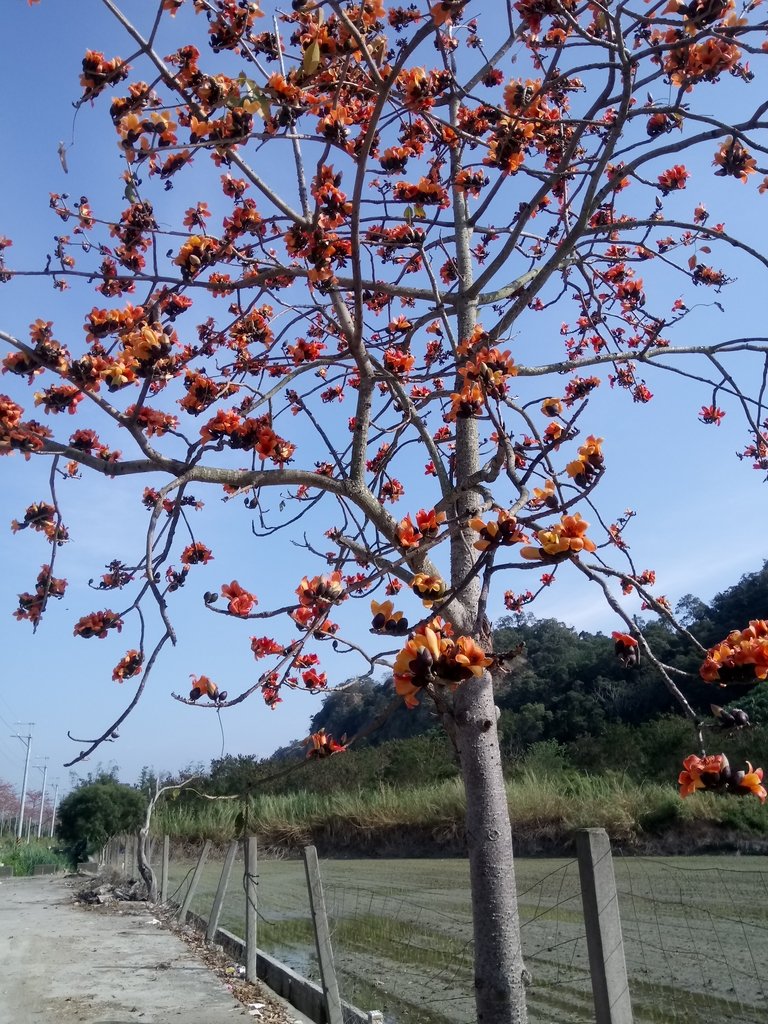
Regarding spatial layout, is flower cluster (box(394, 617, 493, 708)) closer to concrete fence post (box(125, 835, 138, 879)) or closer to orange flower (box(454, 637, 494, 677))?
orange flower (box(454, 637, 494, 677))

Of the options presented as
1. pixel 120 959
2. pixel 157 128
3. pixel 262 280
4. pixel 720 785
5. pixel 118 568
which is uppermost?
pixel 157 128

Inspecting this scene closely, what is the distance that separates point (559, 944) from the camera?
4164 millimetres

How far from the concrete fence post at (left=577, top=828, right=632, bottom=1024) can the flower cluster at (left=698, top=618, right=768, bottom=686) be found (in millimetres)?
488

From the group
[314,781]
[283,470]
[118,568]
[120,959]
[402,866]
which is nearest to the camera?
[283,470]

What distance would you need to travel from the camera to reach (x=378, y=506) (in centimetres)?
259

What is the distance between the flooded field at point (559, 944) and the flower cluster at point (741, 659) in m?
1.28

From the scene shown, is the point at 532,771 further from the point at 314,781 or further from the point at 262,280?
the point at 262,280

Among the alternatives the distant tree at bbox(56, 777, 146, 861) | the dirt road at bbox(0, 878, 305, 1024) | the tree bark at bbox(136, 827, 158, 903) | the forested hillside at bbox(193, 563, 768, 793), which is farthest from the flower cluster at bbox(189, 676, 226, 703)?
the distant tree at bbox(56, 777, 146, 861)

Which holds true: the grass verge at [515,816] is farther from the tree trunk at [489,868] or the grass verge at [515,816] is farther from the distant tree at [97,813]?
the tree trunk at [489,868]

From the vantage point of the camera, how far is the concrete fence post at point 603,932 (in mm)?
1731

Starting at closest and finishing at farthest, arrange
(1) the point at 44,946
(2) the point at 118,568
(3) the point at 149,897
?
(2) the point at 118,568
(1) the point at 44,946
(3) the point at 149,897

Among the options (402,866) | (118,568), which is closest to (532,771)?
(402,866)

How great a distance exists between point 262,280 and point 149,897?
34.1ft

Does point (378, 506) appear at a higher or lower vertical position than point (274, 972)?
higher
